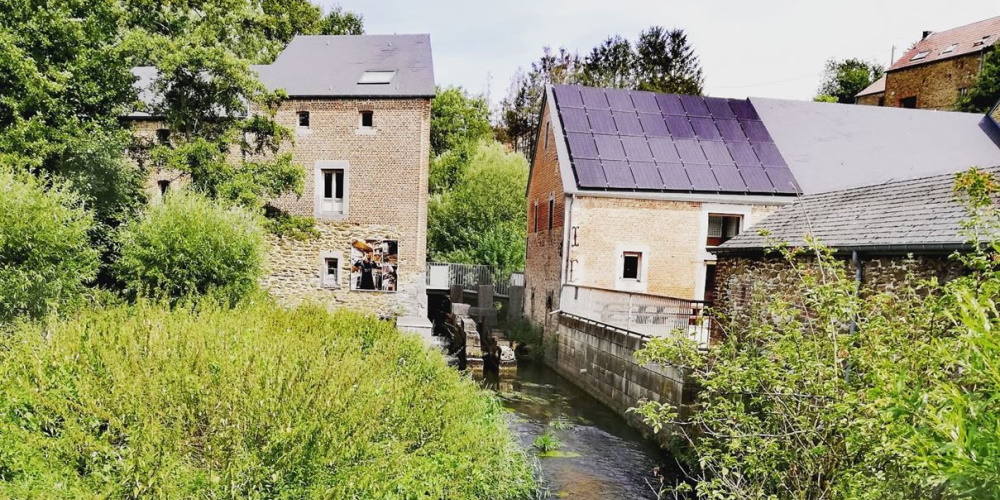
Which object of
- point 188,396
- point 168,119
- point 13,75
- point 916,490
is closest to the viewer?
point 916,490

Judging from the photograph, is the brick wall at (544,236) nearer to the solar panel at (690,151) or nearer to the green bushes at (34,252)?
the solar panel at (690,151)

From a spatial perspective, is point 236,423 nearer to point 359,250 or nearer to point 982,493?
point 982,493

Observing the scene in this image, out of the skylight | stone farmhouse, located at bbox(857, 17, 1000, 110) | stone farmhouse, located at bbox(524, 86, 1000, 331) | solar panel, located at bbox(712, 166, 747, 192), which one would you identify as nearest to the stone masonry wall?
stone farmhouse, located at bbox(524, 86, 1000, 331)

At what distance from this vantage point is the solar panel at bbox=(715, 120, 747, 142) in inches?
731

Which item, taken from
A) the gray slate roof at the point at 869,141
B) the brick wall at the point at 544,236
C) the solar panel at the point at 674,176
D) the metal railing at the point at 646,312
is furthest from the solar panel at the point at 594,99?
the metal railing at the point at 646,312

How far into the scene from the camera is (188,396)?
15.8ft

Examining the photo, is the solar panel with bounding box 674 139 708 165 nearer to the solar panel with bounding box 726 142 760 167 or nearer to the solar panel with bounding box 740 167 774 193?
the solar panel with bounding box 726 142 760 167

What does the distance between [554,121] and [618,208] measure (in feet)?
11.9

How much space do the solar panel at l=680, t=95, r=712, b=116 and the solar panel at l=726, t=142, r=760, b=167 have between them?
5.22 ft

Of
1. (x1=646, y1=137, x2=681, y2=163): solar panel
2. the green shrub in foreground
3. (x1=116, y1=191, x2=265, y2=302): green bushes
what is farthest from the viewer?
(x1=646, y1=137, x2=681, y2=163): solar panel

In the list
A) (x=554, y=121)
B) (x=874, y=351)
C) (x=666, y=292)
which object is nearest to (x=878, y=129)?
(x=666, y=292)

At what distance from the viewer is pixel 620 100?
63.0ft

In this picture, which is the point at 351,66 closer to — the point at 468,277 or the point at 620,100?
the point at 620,100

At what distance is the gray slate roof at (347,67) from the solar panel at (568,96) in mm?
4052
